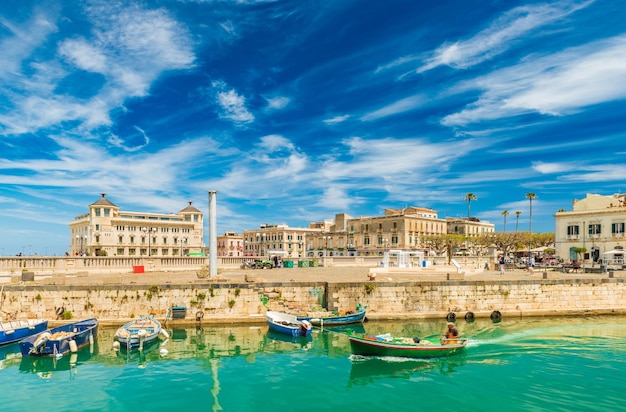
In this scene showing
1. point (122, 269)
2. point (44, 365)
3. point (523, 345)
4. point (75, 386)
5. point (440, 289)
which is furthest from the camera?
point (122, 269)

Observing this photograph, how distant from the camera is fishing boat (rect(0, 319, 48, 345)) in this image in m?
22.5

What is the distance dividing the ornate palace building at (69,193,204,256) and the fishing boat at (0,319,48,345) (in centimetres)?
6312

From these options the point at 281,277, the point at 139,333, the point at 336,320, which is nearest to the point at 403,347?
the point at 336,320

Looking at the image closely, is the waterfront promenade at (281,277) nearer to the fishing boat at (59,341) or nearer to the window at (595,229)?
the fishing boat at (59,341)

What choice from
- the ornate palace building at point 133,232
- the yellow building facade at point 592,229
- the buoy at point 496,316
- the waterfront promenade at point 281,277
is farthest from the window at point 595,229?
the ornate palace building at point 133,232

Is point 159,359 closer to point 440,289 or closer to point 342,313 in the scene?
point 342,313

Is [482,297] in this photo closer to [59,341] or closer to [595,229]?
[59,341]

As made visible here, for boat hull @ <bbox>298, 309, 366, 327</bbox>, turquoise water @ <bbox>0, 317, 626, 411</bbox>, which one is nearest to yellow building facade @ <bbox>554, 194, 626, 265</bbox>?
turquoise water @ <bbox>0, 317, 626, 411</bbox>

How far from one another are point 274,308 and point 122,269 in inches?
702

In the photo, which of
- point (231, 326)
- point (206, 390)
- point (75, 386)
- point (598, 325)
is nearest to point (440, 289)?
point (598, 325)

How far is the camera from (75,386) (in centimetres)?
1736

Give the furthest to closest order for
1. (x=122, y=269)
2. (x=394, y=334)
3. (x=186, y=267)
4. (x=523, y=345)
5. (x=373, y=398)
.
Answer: (x=186, y=267) < (x=122, y=269) < (x=394, y=334) < (x=523, y=345) < (x=373, y=398)

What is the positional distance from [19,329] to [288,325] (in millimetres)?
14537

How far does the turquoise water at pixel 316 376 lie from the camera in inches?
618
